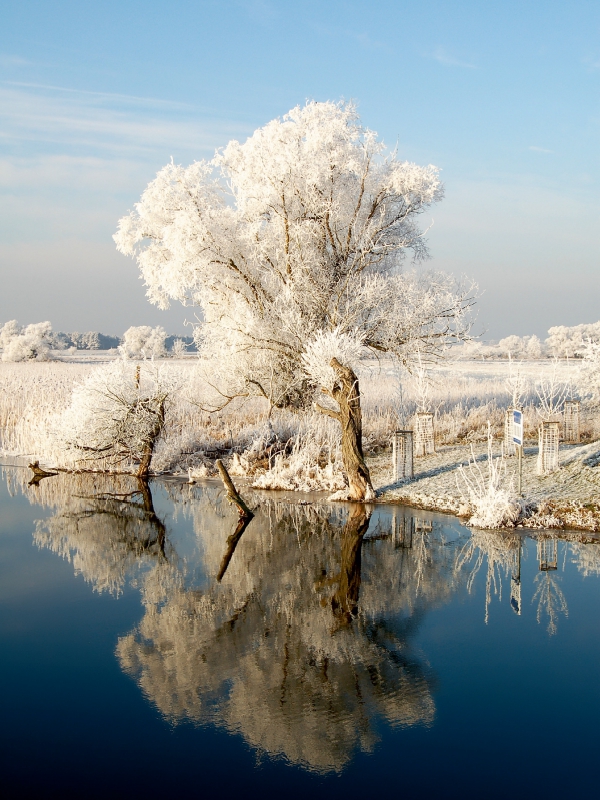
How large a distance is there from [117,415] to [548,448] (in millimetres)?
10156

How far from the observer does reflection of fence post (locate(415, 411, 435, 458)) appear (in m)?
18.2

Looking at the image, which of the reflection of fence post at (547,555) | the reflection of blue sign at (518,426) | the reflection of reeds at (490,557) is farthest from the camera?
the reflection of blue sign at (518,426)

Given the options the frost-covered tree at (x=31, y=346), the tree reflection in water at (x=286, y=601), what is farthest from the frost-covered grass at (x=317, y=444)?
the frost-covered tree at (x=31, y=346)

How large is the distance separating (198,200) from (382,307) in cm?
458

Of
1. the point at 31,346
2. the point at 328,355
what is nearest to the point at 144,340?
the point at 31,346

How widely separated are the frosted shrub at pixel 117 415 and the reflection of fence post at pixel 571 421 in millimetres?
10587

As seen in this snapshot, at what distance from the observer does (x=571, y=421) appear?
19.5 metres

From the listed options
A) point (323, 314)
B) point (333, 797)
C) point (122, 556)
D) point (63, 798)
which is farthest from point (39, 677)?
point (323, 314)

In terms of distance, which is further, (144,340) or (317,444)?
(144,340)

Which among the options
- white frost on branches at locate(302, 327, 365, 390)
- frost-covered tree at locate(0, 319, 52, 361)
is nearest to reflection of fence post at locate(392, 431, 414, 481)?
white frost on branches at locate(302, 327, 365, 390)

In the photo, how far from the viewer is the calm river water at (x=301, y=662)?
5371 mm

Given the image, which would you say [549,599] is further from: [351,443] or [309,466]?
[309,466]

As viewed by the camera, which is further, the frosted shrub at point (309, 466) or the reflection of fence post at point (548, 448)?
the frosted shrub at point (309, 466)

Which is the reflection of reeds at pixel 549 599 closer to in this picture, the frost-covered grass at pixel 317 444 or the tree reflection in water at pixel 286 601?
the tree reflection in water at pixel 286 601
